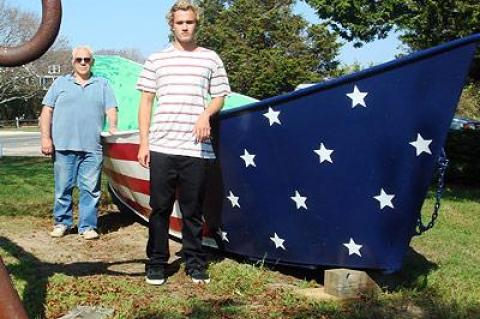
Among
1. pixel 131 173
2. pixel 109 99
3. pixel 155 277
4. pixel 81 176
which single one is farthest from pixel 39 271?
pixel 109 99

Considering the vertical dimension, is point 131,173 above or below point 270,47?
below

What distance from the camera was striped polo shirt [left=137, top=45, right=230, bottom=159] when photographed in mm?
3674

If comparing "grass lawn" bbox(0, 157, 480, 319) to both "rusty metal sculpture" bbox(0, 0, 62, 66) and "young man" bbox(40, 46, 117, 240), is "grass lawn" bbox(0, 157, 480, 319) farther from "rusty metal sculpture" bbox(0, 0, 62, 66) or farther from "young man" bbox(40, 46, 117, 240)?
"rusty metal sculpture" bbox(0, 0, 62, 66)

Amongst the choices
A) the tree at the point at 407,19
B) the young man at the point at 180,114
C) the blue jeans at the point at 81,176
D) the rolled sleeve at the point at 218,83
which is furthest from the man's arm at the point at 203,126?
the tree at the point at 407,19

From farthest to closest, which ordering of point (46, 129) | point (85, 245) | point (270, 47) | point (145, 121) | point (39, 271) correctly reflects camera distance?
1. point (270, 47)
2. point (46, 129)
3. point (85, 245)
4. point (39, 271)
5. point (145, 121)

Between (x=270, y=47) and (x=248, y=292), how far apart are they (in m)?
35.5

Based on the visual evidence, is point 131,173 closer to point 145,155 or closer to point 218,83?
point 145,155

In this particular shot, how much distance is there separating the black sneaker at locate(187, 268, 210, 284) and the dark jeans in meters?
0.03

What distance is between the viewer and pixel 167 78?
145 inches

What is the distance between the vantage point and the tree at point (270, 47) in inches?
1401

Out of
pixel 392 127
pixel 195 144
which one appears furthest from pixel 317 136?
pixel 195 144

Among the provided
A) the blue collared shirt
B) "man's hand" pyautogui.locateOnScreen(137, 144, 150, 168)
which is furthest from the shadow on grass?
the blue collared shirt

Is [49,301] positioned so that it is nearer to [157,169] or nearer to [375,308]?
[157,169]

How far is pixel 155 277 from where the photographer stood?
3.83 m
